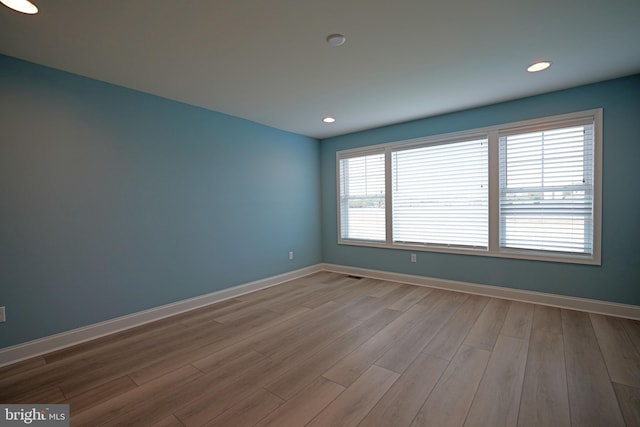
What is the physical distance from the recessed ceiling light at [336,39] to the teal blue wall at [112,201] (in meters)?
2.10

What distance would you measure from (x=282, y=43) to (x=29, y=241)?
267 cm

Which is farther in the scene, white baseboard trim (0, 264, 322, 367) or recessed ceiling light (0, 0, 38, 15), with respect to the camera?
white baseboard trim (0, 264, 322, 367)

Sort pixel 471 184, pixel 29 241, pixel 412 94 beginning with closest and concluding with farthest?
pixel 29 241, pixel 412 94, pixel 471 184

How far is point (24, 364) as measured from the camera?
7.28 feet

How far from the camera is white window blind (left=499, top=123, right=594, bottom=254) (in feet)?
10.0

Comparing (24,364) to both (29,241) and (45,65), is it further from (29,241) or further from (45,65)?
(45,65)

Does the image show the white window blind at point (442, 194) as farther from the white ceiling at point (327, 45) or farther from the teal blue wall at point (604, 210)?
the white ceiling at point (327, 45)

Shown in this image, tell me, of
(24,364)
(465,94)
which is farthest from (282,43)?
(24,364)

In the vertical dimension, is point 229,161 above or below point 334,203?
above

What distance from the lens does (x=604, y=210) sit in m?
2.94

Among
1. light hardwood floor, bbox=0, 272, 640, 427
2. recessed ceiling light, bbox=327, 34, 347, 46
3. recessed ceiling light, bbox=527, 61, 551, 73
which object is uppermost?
recessed ceiling light, bbox=327, 34, 347, 46

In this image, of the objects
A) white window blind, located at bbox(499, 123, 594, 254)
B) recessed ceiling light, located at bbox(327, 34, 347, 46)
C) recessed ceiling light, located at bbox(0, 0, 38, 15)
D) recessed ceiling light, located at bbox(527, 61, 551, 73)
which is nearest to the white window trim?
white window blind, located at bbox(499, 123, 594, 254)

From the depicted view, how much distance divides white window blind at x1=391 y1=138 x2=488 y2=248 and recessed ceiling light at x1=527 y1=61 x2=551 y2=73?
1099 millimetres

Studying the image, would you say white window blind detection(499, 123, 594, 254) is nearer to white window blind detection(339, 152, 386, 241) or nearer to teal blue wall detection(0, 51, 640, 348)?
teal blue wall detection(0, 51, 640, 348)
